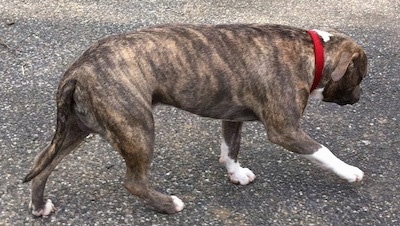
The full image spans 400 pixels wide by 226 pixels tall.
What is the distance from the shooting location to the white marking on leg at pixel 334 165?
4.06m

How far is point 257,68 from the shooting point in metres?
3.91

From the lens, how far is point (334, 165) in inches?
162

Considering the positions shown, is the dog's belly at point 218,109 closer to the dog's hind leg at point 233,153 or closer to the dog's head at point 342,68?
the dog's hind leg at point 233,153

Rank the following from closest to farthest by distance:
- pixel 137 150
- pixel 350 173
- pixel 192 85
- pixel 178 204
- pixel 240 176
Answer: pixel 137 150 < pixel 192 85 < pixel 178 204 < pixel 350 173 < pixel 240 176

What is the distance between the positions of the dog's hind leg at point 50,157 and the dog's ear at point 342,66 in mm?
1528

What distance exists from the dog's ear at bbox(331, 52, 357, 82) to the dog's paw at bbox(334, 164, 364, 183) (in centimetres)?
60

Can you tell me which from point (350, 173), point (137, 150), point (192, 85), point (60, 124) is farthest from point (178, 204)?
point (350, 173)

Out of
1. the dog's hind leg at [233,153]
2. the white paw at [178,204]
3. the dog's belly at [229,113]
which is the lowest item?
the white paw at [178,204]

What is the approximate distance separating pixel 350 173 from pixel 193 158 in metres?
1.10

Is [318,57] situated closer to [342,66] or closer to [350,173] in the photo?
[342,66]

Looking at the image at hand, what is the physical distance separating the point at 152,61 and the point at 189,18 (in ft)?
10.0

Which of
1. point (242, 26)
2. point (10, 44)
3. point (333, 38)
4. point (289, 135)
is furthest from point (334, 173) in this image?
point (10, 44)

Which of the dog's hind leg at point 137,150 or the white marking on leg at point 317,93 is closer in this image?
the dog's hind leg at point 137,150

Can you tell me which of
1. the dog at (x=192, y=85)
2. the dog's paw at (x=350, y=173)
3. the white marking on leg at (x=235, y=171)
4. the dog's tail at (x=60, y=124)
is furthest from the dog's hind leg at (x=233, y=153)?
the dog's tail at (x=60, y=124)
